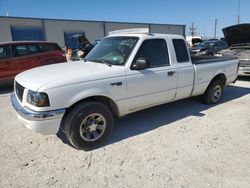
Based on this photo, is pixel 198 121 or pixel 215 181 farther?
pixel 198 121

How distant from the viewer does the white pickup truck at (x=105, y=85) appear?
3.47 m

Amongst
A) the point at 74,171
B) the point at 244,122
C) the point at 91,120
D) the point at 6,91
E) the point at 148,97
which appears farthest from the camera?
the point at 6,91

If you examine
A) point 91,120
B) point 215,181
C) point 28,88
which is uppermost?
point 28,88

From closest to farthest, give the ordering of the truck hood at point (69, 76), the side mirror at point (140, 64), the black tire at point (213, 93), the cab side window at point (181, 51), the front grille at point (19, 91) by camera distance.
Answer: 1. the truck hood at point (69, 76)
2. the front grille at point (19, 91)
3. the side mirror at point (140, 64)
4. the cab side window at point (181, 51)
5. the black tire at point (213, 93)

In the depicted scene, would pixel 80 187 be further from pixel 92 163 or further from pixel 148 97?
pixel 148 97

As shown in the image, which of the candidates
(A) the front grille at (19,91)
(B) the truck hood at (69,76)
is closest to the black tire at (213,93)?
(B) the truck hood at (69,76)

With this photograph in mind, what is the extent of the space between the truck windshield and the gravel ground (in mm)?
1382

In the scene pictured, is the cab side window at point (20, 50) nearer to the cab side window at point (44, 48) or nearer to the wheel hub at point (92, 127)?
the cab side window at point (44, 48)

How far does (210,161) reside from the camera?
11.5ft

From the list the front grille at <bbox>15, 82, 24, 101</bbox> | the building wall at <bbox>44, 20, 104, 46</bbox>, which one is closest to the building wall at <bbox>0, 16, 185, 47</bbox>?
the building wall at <bbox>44, 20, 104, 46</bbox>

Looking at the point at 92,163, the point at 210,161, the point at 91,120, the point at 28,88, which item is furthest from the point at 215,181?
the point at 28,88

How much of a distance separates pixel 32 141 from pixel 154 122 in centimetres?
241

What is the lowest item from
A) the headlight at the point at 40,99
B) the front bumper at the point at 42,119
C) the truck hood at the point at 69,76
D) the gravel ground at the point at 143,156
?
the gravel ground at the point at 143,156

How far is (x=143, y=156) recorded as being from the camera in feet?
12.1
